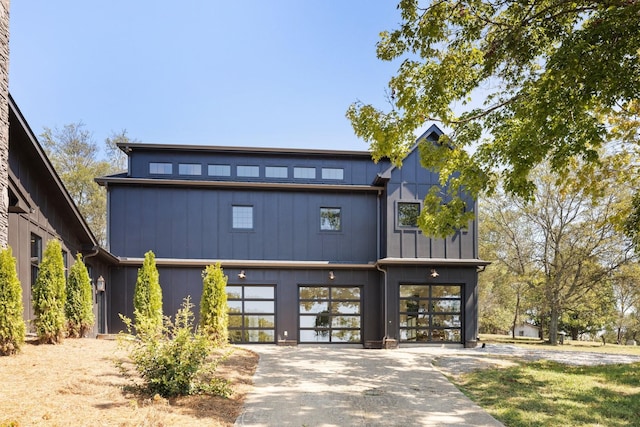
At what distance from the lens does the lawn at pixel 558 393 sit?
648 centimetres

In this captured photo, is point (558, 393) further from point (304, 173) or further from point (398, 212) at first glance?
point (304, 173)

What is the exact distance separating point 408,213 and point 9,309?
11326mm

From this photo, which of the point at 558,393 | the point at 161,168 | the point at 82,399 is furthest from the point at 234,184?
the point at 558,393

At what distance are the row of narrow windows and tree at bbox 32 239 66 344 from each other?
7.13 metres

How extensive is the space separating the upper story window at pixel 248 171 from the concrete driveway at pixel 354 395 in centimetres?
722

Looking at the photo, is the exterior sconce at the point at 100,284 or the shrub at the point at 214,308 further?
the exterior sconce at the point at 100,284

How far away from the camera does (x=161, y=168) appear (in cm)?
1608

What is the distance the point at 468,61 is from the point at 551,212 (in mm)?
14492

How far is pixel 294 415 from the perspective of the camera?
251 inches

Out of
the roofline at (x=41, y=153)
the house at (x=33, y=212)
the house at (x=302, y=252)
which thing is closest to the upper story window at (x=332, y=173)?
the house at (x=302, y=252)

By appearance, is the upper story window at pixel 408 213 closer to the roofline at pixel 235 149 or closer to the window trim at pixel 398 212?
the window trim at pixel 398 212

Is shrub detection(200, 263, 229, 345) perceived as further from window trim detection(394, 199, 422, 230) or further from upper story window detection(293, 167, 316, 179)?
window trim detection(394, 199, 422, 230)

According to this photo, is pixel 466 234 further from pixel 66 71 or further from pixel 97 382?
pixel 66 71

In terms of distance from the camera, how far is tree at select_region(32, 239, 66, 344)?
8.59 m
